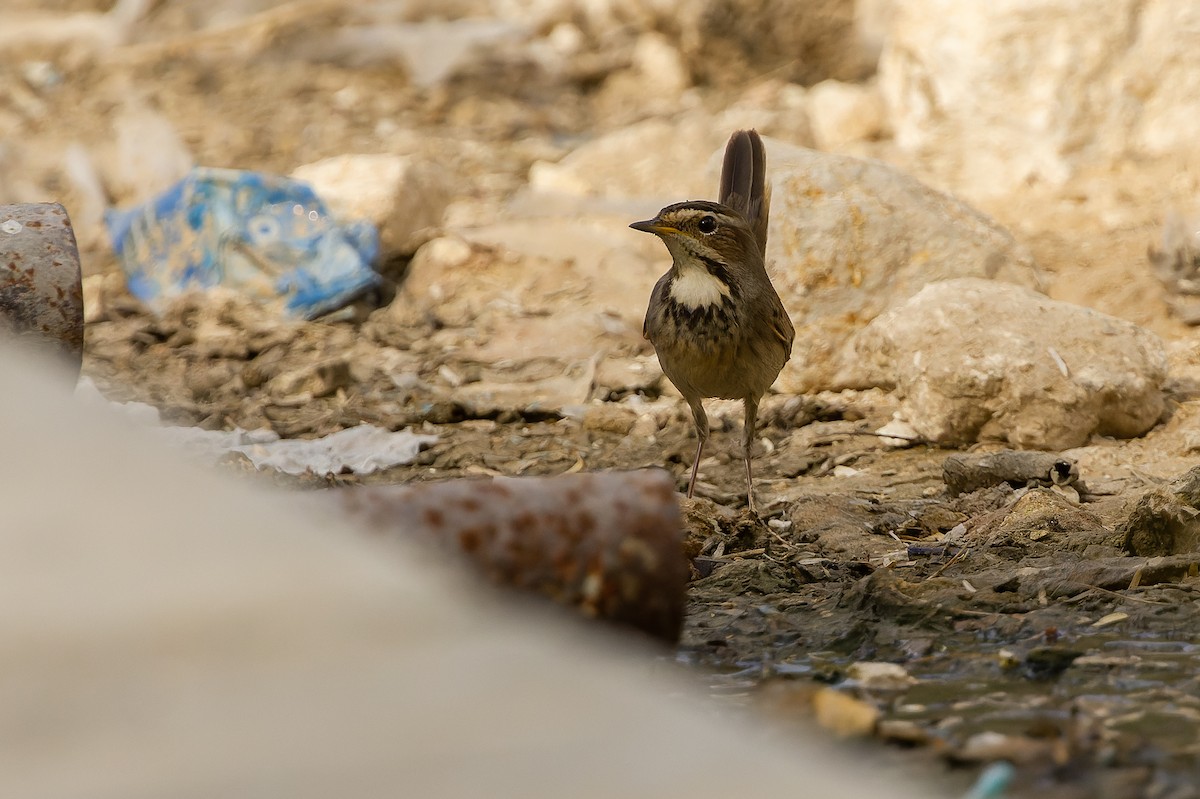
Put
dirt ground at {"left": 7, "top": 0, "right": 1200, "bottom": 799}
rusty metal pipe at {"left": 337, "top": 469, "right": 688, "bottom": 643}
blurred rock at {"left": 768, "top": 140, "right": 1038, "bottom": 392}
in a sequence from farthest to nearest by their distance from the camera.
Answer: blurred rock at {"left": 768, "top": 140, "right": 1038, "bottom": 392} < dirt ground at {"left": 7, "top": 0, "right": 1200, "bottom": 799} < rusty metal pipe at {"left": 337, "top": 469, "right": 688, "bottom": 643}

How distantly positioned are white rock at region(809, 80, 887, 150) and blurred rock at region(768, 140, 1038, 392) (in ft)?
10.1

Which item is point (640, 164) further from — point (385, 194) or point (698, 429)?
point (698, 429)

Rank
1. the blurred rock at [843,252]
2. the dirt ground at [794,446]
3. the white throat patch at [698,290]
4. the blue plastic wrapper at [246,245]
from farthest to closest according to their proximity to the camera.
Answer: the blue plastic wrapper at [246,245], the blurred rock at [843,252], the white throat patch at [698,290], the dirt ground at [794,446]

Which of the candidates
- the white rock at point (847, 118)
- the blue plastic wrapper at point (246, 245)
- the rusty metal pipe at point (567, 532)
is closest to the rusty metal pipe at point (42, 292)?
the rusty metal pipe at point (567, 532)

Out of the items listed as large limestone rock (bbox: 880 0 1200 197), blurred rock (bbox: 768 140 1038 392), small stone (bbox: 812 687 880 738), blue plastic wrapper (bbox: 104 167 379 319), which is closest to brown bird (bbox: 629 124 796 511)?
blurred rock (bbox: 768 140 1038 392)

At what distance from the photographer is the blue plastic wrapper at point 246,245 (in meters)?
7.89

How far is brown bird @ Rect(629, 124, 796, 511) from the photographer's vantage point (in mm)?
4973

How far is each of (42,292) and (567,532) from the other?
213cm

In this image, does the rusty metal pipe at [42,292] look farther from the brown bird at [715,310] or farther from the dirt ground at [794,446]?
the brown bird at [715,310]

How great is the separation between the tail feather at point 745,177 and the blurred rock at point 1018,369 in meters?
0.82

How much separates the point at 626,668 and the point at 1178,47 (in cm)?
759

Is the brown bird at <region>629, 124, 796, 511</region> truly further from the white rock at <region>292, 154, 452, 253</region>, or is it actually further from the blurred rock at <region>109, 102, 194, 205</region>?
the blurred rock at <region>109, 102, 194, 205</region>

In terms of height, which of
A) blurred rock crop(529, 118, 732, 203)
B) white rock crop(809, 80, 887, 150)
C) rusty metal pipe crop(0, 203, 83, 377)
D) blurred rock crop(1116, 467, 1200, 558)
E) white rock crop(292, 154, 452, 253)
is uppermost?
white rock crop(809, 80, 887, 150)

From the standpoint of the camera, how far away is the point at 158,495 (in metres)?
1.96
